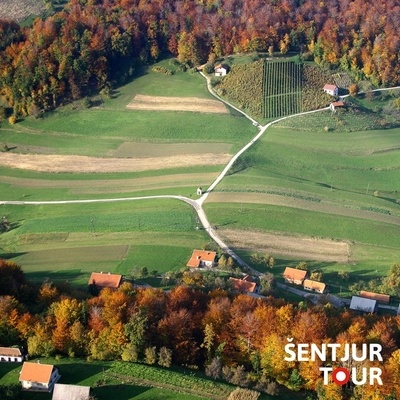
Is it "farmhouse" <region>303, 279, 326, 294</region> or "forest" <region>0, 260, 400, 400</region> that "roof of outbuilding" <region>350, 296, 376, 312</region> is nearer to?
"farmhouse" <region>303, 279, 326, 294</region>

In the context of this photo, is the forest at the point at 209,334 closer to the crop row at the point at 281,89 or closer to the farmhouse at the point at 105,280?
the farmhouse at the point at 105,280

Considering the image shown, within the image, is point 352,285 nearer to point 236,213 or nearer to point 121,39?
point 236,213

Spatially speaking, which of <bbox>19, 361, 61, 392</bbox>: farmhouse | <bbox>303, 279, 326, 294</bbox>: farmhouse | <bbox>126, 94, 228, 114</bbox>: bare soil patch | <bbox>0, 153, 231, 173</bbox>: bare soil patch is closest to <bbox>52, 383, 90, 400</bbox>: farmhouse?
<bbox>19, 361, 61, 392</bbox>: farmhouse

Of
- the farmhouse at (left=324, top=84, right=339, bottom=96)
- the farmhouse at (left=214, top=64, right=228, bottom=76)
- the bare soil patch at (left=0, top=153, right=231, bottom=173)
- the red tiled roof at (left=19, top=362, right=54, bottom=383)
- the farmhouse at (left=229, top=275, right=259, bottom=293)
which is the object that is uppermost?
the farmhouse at (left=214, top=64, right=228, bottom=76)

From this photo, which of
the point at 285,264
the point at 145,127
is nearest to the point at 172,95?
the point at 145,127

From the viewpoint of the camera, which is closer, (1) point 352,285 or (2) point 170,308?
(2) point 170,308

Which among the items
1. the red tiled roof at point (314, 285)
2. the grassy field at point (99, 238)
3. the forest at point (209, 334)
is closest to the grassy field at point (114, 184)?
the grassy field at point (99, 238)
